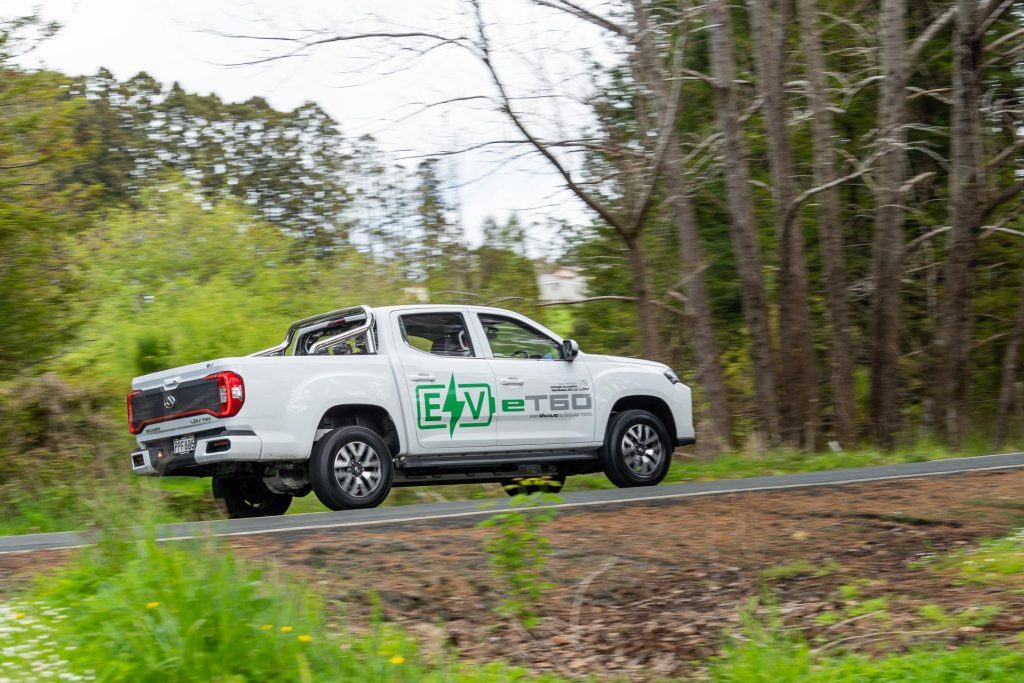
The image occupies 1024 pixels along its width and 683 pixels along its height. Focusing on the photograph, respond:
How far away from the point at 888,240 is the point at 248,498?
11.9m

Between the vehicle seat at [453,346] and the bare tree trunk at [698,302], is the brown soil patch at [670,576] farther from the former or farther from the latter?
the bare tree trunk at [698,302]

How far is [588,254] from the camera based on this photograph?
2477 cm

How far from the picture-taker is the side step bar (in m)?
11.0

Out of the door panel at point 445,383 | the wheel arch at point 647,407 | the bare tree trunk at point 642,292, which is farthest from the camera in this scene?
the bare tree trunk at point 642,292

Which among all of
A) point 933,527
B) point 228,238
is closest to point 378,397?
point 933,527

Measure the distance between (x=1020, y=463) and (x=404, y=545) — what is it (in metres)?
8.22

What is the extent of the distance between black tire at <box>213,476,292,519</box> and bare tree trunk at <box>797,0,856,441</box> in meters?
11.1

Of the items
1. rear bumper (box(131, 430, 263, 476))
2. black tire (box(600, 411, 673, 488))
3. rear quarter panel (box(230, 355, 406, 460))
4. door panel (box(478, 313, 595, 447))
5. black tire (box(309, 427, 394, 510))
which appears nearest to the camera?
rear bumper (box(131, 430, 263, 476))

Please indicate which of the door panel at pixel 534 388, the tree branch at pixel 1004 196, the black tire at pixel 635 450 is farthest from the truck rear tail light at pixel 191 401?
the tree branch at pixel 1004 196

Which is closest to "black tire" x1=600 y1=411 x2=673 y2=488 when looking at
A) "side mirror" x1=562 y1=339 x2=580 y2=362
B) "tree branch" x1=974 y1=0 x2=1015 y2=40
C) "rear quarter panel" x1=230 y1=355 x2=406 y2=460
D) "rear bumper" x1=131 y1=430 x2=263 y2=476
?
"side mirror" x1=562 y1=339 x2=580 y2=362

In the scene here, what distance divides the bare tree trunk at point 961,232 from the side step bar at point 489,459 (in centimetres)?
976

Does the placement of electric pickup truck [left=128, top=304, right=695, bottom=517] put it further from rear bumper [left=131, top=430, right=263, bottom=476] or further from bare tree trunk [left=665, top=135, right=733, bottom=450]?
bare tree trunk [left=665, top=135, right=733, bottom=450]

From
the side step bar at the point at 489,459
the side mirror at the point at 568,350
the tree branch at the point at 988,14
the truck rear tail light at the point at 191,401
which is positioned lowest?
the side step bar at the point at 489,459

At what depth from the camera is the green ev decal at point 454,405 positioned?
36.0 ft
